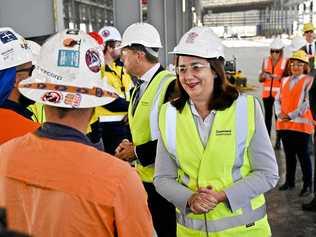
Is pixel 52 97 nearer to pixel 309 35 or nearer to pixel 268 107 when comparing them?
pixel 268 107

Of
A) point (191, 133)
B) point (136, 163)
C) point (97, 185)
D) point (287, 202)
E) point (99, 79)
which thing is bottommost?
point (287, 202)

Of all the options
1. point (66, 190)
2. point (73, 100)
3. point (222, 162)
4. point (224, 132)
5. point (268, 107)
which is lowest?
point (268, 107)

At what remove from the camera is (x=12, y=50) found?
7.01 ft

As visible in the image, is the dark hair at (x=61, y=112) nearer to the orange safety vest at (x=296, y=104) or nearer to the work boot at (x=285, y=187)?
the orange safety vest at (x=296, y=104)

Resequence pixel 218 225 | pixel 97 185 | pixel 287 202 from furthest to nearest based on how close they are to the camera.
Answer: pixel 287 202, pixel 218 225, pixel 97 185

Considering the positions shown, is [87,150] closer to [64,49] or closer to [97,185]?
[97,185]

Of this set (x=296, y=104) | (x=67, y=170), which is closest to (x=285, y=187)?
(x=296, y=104)

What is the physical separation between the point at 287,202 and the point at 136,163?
2445 millimetres

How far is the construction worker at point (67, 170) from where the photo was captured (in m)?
1.22

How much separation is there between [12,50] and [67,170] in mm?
1123

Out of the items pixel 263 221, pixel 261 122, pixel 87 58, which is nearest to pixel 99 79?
pixel 87 58

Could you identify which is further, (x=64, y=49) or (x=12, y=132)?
(x=12, y=132)

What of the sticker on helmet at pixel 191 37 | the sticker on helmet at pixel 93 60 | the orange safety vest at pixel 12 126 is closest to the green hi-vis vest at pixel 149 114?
the sticker on helmet at pixel 191 37

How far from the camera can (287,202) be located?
4879 mm
